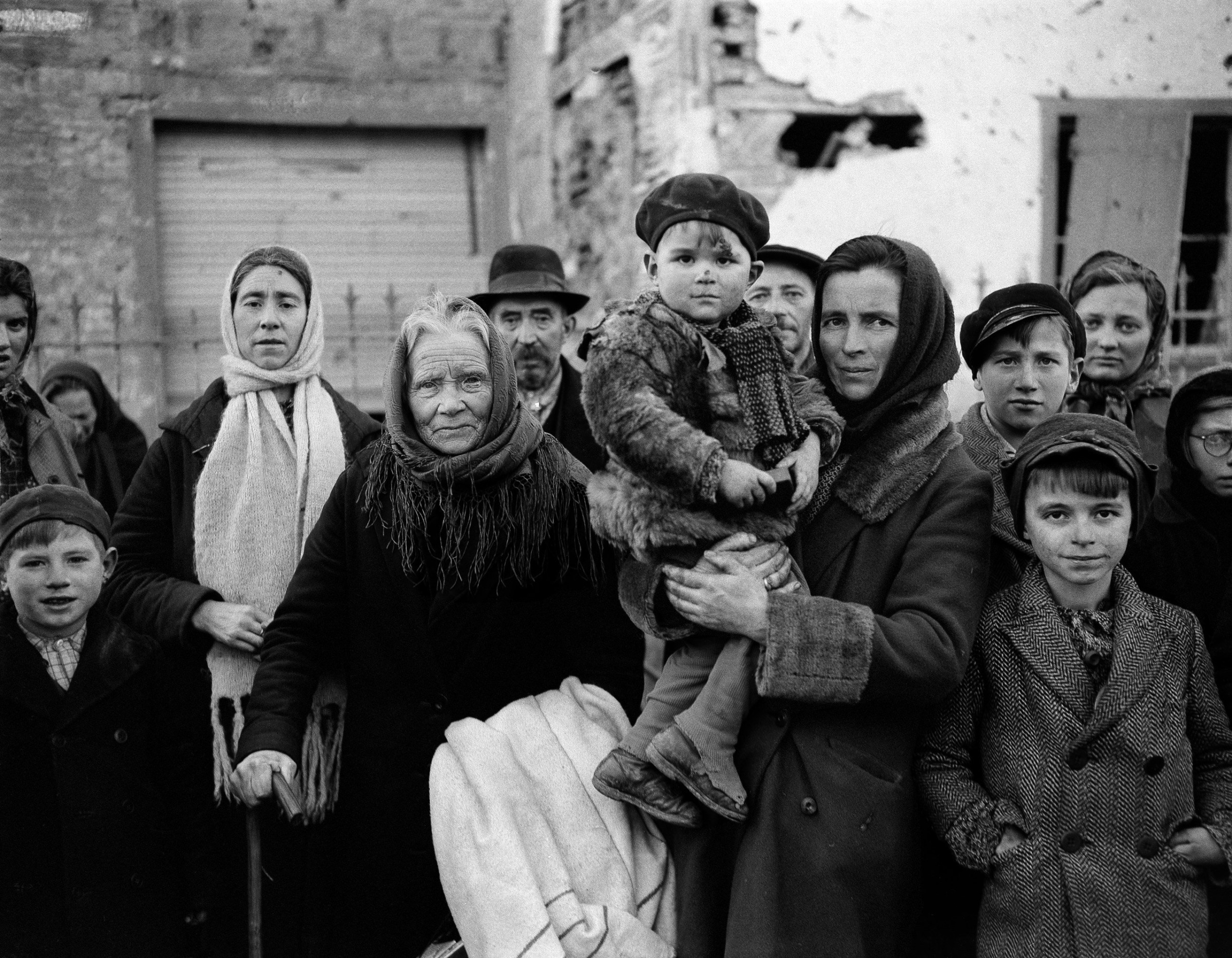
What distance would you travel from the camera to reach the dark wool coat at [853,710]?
2.58 metres

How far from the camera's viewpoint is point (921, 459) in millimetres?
2781

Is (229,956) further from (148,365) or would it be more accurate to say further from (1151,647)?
(148,365)

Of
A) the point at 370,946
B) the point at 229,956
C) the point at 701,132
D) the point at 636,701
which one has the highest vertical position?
the point at 701,132

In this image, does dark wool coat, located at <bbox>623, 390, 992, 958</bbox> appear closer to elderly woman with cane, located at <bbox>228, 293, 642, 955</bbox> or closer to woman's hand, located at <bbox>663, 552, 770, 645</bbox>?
woman's hand, located at <bbox>663, 552, 770, 645</bbox>

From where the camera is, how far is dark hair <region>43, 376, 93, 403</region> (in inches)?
225

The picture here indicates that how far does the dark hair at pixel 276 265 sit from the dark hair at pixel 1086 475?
6.87 feet

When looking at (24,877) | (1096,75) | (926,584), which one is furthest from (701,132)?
(24,877)

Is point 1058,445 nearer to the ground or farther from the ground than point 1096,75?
nearer to the ground

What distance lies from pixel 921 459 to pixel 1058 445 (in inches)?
11.0

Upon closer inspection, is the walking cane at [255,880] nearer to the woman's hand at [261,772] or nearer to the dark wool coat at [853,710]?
the woman's hand at [261,772]

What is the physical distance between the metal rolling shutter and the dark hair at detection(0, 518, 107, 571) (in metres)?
4.82

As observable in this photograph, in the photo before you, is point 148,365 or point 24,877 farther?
point 148,365

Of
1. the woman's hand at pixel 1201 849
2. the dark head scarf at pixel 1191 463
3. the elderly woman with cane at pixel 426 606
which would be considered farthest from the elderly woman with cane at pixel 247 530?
the dark head scarf at pixel 1191 463

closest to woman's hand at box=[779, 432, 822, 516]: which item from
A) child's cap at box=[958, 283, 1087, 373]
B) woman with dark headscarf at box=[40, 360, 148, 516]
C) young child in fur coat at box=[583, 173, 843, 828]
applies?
young child in fur coat at box=[583, 173, 843, 828]
